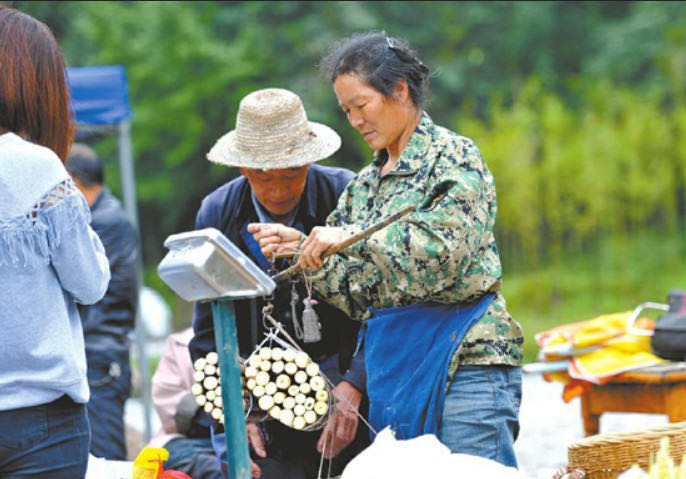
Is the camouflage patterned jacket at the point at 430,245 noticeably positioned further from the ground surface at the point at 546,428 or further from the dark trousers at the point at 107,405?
the ground surface at the point at 546,428

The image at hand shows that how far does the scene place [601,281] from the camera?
12.9 metres

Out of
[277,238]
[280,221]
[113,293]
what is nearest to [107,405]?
[113,293]

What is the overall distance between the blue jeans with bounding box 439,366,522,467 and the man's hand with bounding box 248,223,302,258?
528 mm

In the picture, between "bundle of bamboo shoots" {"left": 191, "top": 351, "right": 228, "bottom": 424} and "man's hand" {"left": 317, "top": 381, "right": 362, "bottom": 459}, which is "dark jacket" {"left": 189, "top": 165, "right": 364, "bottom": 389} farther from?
"bundle of bamboo shoots" {"left": 191, "top": 351, "right": 228, "bottom": 424}

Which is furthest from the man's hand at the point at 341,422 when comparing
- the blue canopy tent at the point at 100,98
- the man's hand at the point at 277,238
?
the blue canopy tent at the point at 100,98

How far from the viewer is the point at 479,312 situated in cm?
248

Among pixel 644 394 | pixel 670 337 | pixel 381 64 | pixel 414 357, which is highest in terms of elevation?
pixel 381 64

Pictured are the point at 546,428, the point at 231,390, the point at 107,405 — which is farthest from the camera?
the point at 546,428

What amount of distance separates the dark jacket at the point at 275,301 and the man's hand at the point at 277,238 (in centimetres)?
38

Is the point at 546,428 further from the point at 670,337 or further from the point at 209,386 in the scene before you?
the point at 209,386

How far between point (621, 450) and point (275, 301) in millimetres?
1122

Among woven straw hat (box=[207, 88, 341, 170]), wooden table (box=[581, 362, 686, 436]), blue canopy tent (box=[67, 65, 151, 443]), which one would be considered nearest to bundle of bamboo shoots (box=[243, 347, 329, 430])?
woven straw hat (box=[207, 88, 341, 170])

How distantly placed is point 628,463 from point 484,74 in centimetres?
1326

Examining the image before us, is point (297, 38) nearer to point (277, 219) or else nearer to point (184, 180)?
point (184, 180)
